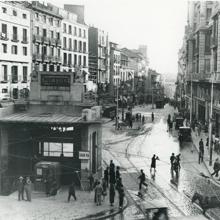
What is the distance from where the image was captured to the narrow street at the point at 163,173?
67.8 feet

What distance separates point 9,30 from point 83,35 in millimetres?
30234

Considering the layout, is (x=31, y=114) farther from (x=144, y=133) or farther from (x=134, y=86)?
(x=134, y=86)

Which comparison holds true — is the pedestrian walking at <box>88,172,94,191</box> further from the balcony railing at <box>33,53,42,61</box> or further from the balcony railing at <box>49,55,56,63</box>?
the balcony railing at <box>49,55,56,63</box>

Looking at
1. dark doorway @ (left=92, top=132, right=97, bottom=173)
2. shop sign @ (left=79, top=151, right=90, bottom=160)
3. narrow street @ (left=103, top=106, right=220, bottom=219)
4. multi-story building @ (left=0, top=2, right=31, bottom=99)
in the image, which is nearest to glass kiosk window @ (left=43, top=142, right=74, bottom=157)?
dark doorway @ (left=92, top=132, right=97, bottom=173)

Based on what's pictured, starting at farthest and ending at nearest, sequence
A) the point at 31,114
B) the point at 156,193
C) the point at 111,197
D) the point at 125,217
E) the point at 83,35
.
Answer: the point at 83,35 → the point at 31,114 → the point at 156,193 → the point at 111,197 → the point at 125,217

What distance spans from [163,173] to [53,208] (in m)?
11.2

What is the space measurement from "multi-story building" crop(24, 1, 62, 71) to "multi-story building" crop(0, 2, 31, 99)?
322 centimetres

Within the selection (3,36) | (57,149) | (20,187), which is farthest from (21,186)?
(3,36)

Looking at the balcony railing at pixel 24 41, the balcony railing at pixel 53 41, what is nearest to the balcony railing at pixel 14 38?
the balcony railing at pixel 24 41

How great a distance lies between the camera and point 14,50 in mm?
51875

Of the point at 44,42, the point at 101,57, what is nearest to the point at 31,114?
the point at 44,42

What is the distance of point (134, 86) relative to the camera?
113750mm

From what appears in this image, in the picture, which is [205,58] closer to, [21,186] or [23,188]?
[23,188]

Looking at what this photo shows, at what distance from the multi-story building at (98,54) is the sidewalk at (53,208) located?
62.8 metres
